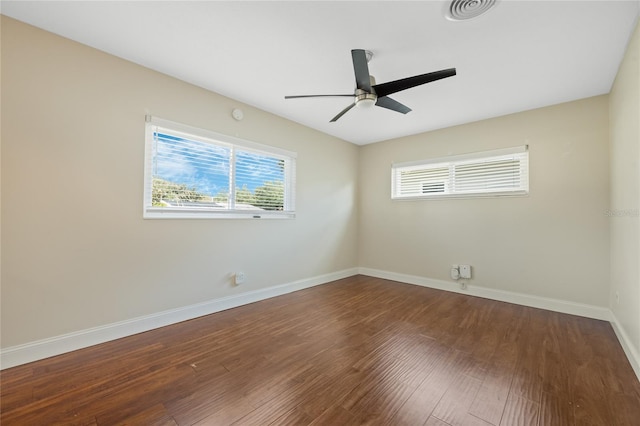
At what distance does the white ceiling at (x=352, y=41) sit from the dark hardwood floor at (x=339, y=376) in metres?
2.58

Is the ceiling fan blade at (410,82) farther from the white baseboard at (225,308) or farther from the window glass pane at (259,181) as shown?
the white baseboard at (225,308)

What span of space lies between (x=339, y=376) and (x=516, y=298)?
296 centimetres

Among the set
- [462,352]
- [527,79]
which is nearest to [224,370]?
[462,352]

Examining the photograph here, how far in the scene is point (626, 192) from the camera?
2.24 metres

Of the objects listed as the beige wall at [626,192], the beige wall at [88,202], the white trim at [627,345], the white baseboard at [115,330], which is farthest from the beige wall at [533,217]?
the beige wall at [88,202]

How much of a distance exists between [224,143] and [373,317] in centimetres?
274

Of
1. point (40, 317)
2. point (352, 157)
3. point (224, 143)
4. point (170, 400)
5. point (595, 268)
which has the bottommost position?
point (170, 400)

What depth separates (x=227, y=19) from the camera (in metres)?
1.91

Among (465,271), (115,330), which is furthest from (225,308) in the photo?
(465,271)

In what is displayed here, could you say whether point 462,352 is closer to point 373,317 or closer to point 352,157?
point 373,317

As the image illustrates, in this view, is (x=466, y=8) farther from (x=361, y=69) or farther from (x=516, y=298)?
(x=516, y=298)

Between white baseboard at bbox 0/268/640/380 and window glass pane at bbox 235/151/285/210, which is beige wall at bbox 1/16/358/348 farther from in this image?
window glass pane at bbox 235/151/285/210

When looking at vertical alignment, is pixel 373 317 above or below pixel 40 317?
below

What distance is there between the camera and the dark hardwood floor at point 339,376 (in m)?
1.48
